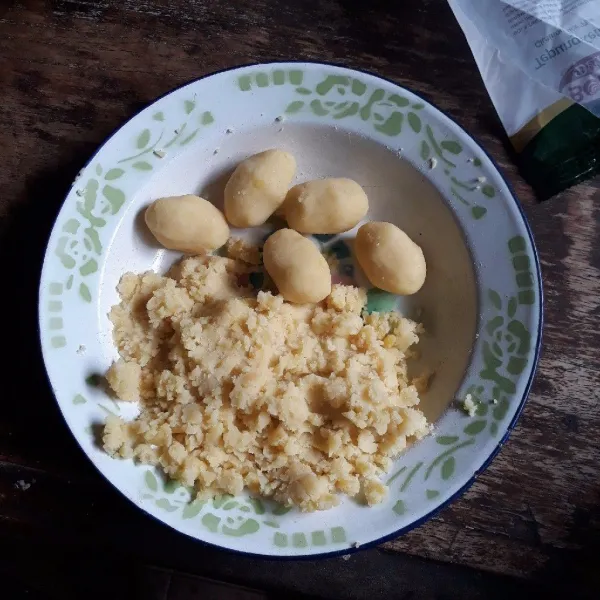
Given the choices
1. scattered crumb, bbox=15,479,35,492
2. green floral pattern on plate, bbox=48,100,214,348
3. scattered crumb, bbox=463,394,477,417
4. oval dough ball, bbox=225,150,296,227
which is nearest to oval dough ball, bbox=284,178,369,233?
oval dough ball, bbox=225,150,296,227

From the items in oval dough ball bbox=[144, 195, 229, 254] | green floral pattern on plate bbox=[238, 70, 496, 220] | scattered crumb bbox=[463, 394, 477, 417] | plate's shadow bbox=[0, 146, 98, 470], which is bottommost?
plate's shadow bbox=[0, 146, 98, 470]

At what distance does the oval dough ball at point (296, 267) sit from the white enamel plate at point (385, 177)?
5.0 inches

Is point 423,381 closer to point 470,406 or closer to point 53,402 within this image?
point 470,406

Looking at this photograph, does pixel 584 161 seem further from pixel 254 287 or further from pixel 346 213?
pixel 254 287

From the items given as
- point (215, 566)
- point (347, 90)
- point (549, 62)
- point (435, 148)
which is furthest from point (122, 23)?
point (215, 566)

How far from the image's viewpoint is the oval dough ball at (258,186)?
0.73 m

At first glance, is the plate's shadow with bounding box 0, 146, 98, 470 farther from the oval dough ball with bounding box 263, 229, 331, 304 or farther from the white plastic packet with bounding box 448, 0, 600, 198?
the white plastic packet with bounding box 448, 0, 600, 198

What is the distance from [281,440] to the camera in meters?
0.69

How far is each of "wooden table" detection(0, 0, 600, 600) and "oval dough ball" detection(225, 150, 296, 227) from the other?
0.56 feet

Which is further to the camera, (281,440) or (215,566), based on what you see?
(215,566)

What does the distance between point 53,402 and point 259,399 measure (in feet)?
0.93

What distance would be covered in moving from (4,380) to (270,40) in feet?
1.82

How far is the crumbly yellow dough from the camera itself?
0.69 m

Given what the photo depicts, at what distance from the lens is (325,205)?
2.42ft
